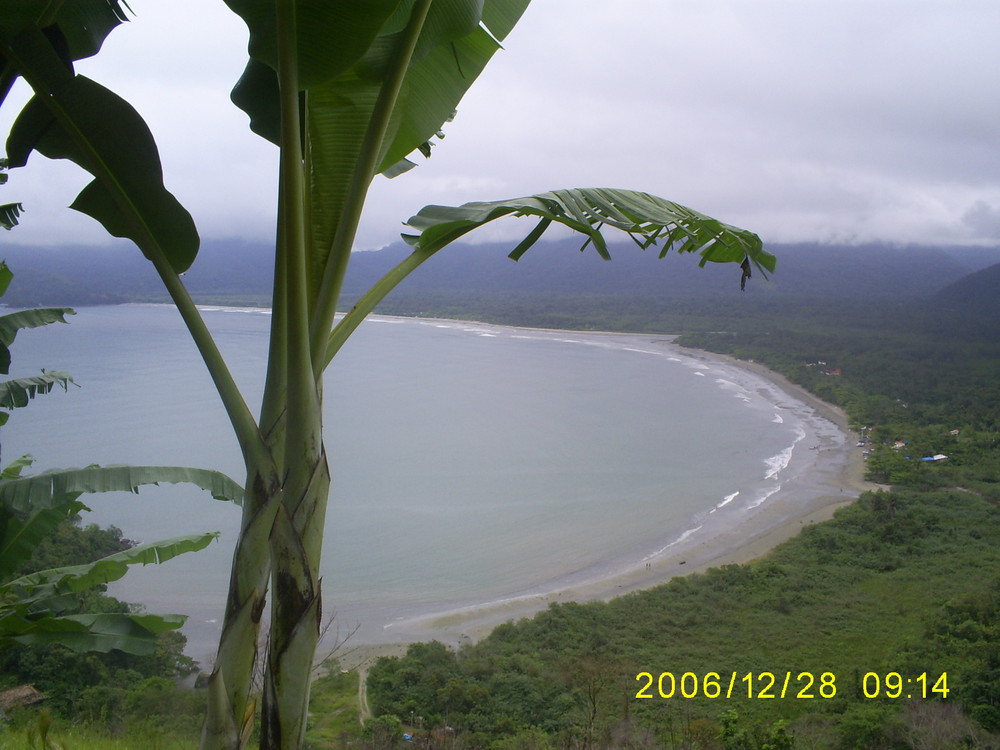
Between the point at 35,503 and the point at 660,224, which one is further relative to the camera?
the point at 35,503

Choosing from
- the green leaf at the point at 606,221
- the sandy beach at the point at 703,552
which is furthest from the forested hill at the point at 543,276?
the green leaf at the point at 606,221

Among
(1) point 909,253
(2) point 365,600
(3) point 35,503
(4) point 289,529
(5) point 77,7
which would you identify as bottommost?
(2) point 365,600

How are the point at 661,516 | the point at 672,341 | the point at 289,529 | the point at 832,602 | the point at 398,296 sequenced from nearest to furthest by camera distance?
the point at 289,529 → the point at 832,602 → the point at 661,516 → the point at 672,341 → the point at 398,296

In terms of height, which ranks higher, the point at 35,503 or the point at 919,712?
the point at 35,503

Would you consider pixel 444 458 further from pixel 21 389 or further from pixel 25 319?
pixel 25 319

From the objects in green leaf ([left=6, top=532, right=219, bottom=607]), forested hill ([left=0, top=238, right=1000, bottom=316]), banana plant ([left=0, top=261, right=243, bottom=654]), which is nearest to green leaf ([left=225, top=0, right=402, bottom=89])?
banana plant ([left=0, top=261, right=243, bottom=654])

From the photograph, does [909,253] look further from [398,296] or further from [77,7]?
[77,7]

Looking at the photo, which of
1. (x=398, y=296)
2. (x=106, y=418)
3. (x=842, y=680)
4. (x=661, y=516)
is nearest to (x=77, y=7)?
(x=842, y=680)

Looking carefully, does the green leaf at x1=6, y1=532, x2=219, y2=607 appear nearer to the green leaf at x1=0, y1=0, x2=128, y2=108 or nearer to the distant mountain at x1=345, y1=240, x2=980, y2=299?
the green leaf at x1=0, y1=0, x2=128, y2=108
